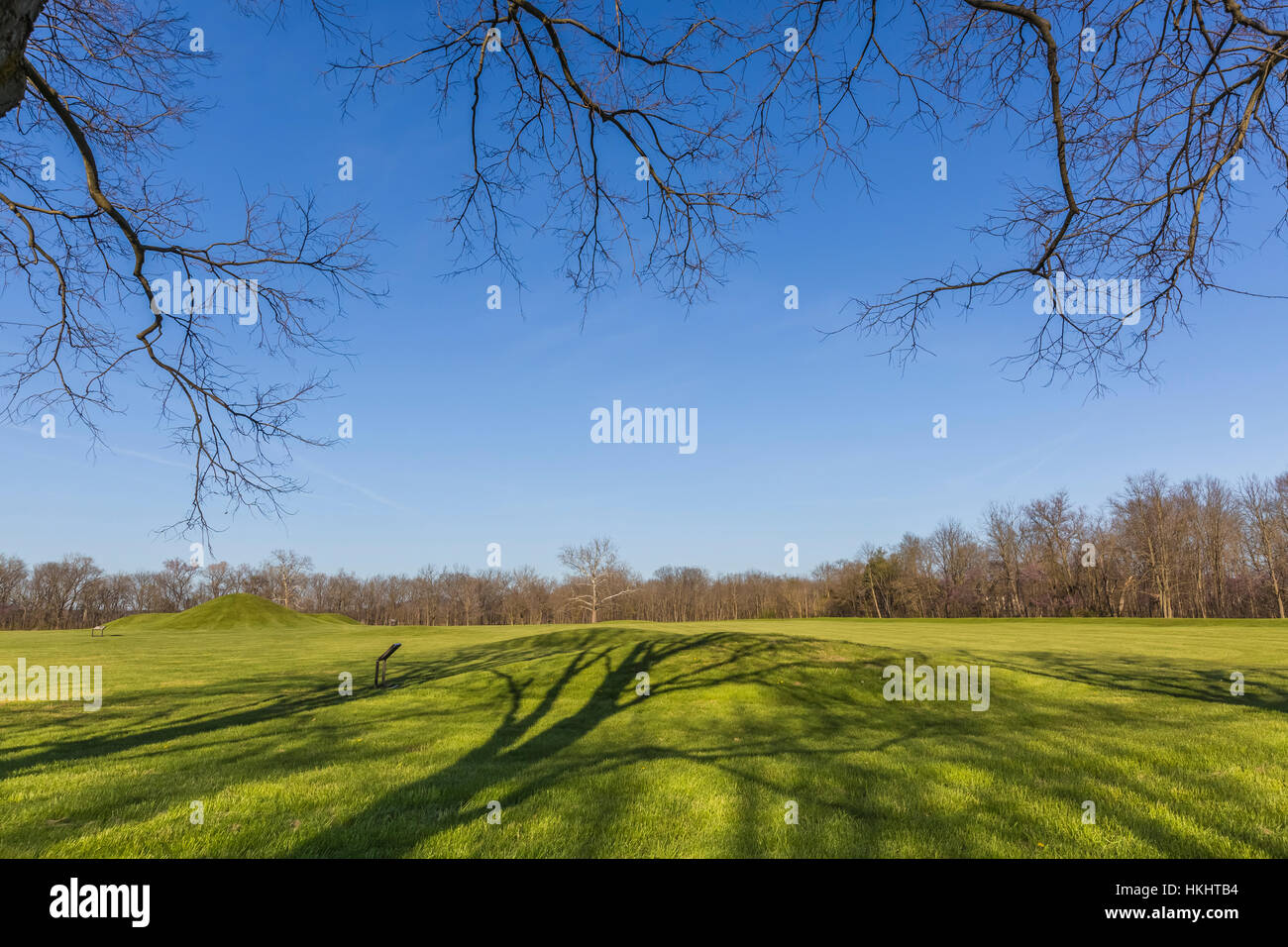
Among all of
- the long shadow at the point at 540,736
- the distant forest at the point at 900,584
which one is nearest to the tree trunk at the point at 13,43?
the long shadow at the point at 540,736

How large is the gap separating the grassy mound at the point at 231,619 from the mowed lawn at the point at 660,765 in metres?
43.5

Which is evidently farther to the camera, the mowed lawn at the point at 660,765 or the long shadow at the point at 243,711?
the long shadow at the point at 243,711

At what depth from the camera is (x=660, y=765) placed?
6824 millimetres

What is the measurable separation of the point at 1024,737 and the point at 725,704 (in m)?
5.02

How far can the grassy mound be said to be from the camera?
50.1m

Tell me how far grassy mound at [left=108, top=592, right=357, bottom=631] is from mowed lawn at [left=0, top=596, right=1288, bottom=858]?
143 feet

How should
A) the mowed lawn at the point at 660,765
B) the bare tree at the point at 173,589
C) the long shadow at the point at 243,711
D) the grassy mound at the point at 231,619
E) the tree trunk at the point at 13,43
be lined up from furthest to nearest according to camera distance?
the bare tree at the point at 173,589, the grassy mound at the point at 231,619, the long shadow at the point at 243,711, the mowed lawn at the point at 660,765, the tree trunk at the point at 13,43

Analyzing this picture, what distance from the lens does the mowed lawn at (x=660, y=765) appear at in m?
4.38

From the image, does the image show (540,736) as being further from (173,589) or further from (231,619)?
(173,589)

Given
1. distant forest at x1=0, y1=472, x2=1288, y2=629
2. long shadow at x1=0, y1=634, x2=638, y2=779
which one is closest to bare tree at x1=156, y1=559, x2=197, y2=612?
distant forest at x1=0, y1=472, x2=1288, y2=629

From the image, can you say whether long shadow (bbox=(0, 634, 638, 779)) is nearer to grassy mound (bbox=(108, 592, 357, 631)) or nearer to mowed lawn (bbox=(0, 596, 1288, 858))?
mowed lawn (bbox=(0, 596, 1288, 858))

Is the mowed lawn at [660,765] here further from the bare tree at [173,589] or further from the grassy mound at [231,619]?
the bare tree at [173,589]

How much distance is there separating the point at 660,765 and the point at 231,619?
59265 mm
